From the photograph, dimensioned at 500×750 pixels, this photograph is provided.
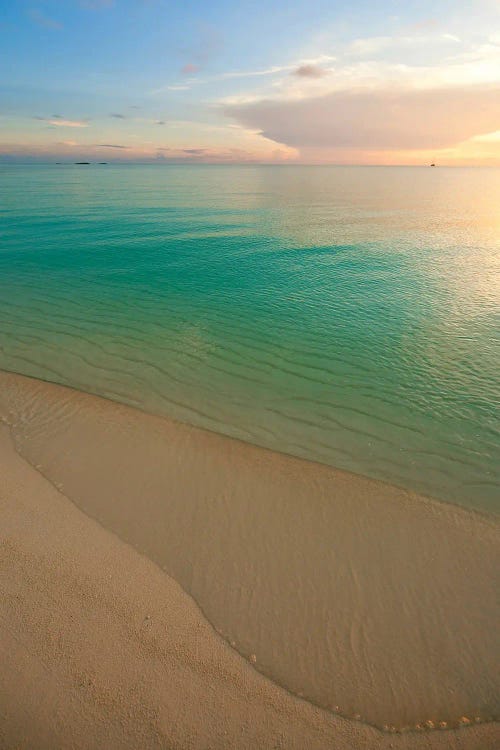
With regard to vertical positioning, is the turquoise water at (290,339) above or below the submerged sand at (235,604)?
above

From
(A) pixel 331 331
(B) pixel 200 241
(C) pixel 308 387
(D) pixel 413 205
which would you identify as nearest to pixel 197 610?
(C) pixel 308 387

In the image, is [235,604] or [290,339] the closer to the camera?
[235,604]

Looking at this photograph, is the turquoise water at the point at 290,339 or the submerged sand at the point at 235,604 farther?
the turquoise water at the point at 290,339

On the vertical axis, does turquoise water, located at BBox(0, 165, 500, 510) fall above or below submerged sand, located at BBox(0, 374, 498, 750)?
above

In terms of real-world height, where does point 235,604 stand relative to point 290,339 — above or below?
below
